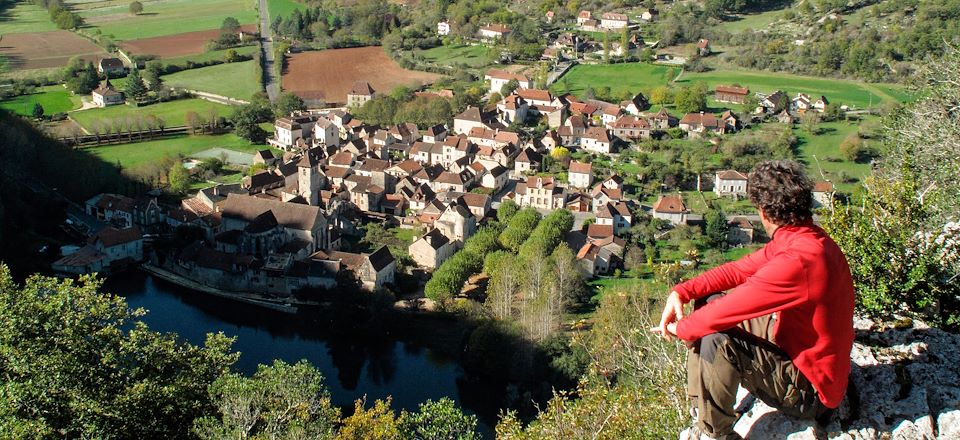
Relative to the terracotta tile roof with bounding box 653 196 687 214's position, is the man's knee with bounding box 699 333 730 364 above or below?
above

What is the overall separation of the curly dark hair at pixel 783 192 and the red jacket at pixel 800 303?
6 cm

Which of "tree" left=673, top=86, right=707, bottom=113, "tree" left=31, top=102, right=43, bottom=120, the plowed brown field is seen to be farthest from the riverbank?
the plowed brown field

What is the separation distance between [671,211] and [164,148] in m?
21.4

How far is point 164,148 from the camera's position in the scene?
118ft

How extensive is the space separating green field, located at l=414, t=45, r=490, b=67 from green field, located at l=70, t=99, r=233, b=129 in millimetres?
14872

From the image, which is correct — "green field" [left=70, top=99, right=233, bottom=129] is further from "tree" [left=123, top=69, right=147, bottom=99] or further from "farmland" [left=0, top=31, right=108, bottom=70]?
"farmland" [left=0, top=31, right=108, bottom=70]

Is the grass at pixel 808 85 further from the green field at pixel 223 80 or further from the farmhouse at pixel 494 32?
the green field at pixel 223 80

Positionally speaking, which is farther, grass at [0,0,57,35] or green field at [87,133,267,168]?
grass at [0,0,57,35]

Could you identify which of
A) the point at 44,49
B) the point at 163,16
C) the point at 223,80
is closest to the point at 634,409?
the point at 223,80

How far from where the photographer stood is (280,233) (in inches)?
998

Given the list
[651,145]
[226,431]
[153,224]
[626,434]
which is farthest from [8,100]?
[626,434]

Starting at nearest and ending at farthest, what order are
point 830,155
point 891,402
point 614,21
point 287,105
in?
point 891,402 → point 830,155 → point 287,105 → point 614,21

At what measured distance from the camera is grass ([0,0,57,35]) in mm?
58688

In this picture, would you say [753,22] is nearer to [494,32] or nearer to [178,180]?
[494,32]
